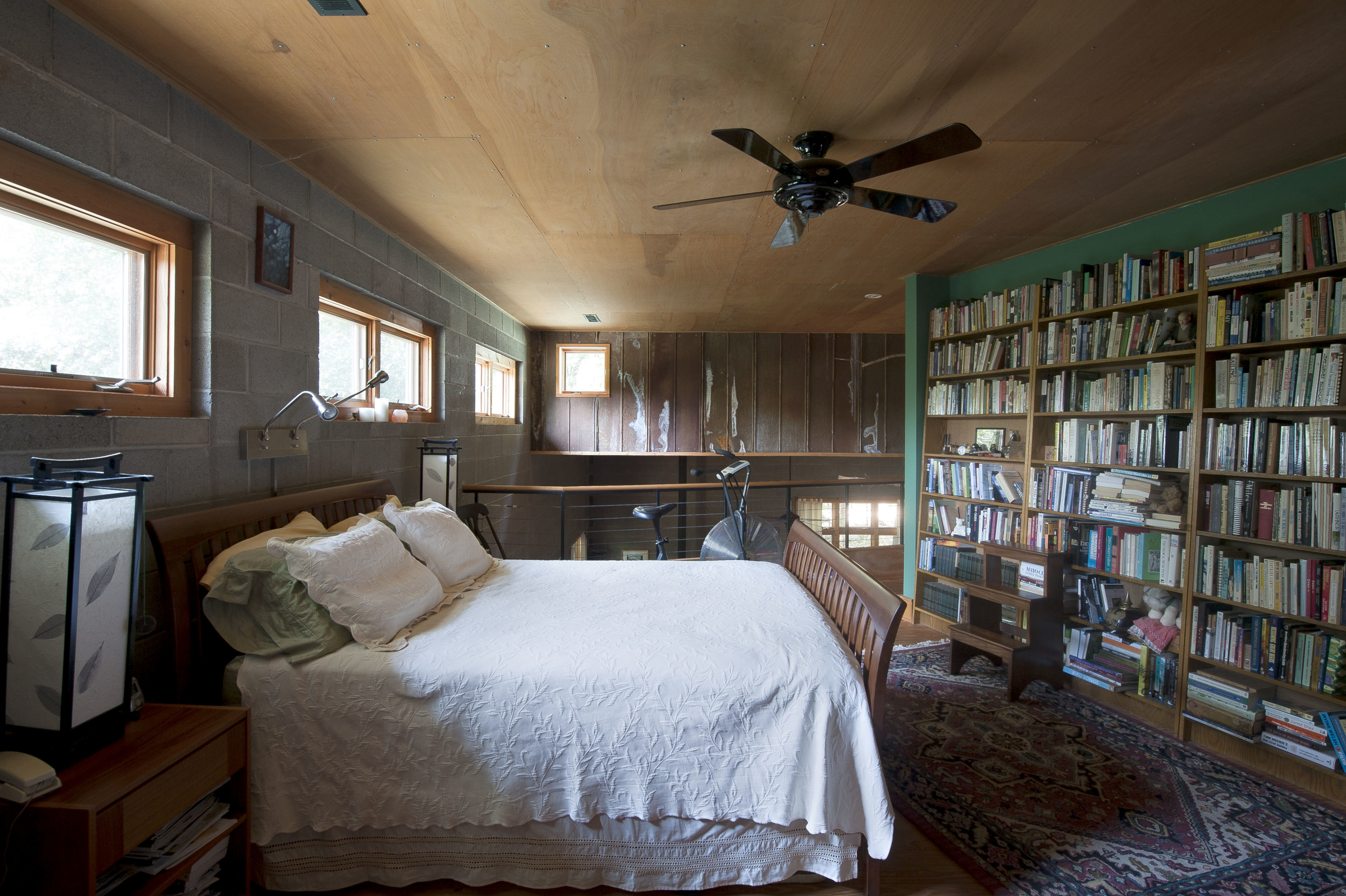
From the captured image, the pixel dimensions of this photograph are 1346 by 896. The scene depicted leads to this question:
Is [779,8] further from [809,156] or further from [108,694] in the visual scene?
[108,694]

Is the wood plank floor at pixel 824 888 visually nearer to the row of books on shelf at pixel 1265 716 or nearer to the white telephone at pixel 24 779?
the white telephone at pixel 24 779

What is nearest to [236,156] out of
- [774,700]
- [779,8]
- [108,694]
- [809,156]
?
[108,694]

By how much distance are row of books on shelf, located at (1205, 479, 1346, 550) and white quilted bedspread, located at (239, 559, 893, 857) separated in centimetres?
207

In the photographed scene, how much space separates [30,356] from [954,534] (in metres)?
4.30

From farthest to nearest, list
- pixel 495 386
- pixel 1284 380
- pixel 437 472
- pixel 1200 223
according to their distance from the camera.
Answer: pixel 495 386, pixel 437 472, pixel 1200 223, pixel 1284 380

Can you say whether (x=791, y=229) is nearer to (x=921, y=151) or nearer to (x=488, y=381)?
(x=921, y=151)

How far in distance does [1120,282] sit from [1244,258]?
1.64 ft

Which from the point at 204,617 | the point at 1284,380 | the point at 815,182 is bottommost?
the point at 204,617

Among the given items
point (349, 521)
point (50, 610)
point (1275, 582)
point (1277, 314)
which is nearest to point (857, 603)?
point (1275, 582)

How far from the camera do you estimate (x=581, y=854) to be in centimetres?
157

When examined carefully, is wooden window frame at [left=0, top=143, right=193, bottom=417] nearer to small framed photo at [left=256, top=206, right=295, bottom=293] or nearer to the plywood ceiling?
small framed photo at [left=256, top=206, right=295, bottom=293]

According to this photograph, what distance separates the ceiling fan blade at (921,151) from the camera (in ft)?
5.46

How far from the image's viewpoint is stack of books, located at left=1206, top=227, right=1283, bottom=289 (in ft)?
7.50

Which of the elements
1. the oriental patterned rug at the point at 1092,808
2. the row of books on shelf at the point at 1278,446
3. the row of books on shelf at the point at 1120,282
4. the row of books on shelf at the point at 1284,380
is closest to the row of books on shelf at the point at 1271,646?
the oriental patterned rug at the point at 1092,808
